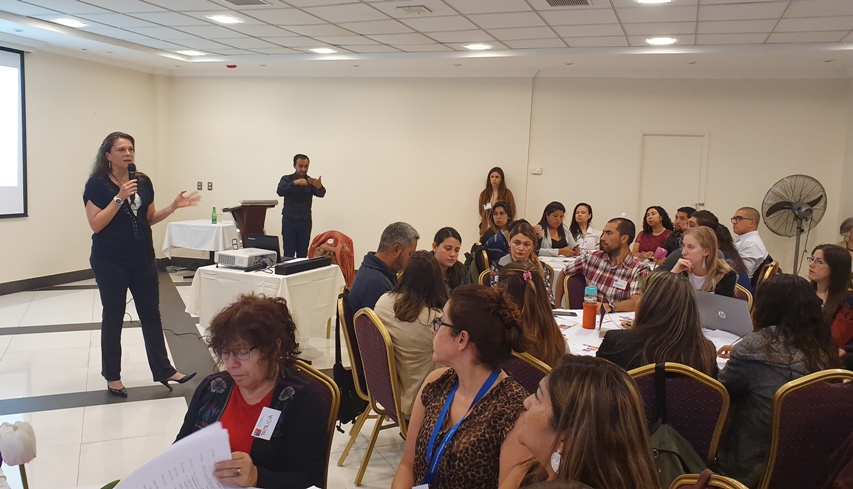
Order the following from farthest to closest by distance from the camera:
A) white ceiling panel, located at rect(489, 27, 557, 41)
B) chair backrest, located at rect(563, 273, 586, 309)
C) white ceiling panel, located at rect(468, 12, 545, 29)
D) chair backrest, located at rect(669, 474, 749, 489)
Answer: white ceiling panel, located at rect(489, 27, 557, 41) < white ceiling panel, located at rect(468, 12, 545, 29) < chair backrest, located at rect(563, 273, 586, 309) < chair backrest, located at rect(669, 474, 749, 489)

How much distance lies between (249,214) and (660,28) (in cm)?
516

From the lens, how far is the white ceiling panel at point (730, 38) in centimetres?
610

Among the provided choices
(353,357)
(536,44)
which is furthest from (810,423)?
(536,44)

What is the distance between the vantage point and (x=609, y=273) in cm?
454

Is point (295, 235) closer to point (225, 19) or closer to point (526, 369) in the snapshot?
point (225, 19)

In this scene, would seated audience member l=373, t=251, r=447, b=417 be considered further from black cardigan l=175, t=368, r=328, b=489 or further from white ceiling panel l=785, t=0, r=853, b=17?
white ceiling panel l=785, t=0, r=853, b=17

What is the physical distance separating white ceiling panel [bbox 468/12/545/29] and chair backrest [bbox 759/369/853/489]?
4.07 metres

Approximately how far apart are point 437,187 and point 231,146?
3241 mm

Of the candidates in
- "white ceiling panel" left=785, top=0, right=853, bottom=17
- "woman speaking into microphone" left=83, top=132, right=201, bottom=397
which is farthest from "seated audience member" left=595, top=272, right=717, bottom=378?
"white ceiling panel" left=785, top=0, right=853, bottom=17

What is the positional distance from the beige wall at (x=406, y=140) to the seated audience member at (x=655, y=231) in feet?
3.58

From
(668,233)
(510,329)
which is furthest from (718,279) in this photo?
(668,233)

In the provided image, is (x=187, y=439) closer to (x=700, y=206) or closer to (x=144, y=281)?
(x=144, y=281)

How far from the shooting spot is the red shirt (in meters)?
1.93

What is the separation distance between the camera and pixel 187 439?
1484mm
